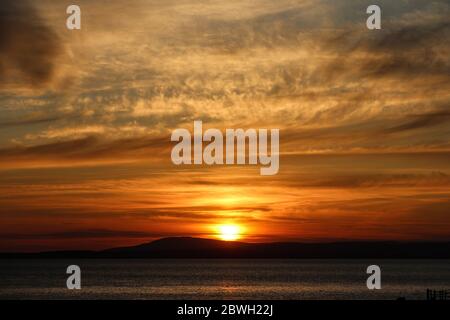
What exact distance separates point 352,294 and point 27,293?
5750 cm
